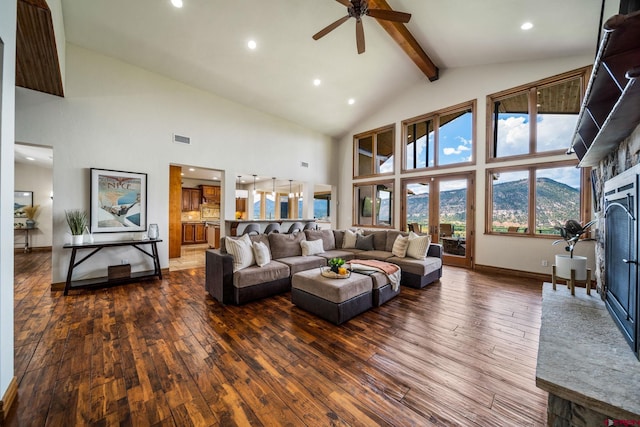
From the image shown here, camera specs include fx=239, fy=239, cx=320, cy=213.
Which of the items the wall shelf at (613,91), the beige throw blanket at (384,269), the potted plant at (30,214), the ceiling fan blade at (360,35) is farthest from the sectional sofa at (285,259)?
the potted plant at (30,214)

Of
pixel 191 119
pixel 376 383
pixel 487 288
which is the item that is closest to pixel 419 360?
pixel 376 383

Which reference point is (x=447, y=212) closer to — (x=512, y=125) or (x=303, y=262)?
(x=512, y=125)

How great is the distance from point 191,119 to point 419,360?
19.6 feet

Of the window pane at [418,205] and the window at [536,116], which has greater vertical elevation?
the window at [536,116]

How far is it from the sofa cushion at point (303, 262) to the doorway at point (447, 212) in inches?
142

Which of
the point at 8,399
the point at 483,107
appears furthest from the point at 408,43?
the point at 8,399

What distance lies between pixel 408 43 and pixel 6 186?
19.8 ft

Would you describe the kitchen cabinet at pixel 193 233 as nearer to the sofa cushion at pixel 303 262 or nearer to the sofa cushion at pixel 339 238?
the sofa cushion at pixel 339 238

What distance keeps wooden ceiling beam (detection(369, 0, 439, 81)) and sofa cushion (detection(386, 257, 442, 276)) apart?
4296 mm

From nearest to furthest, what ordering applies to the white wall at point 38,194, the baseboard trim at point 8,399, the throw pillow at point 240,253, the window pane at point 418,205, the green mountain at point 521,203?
the baseboard trim at point 8,399 → the throw pillow at point 240,253 → the green mountain at point 521,203 → the window pane at point 418,205 → the white wall at point 38,194

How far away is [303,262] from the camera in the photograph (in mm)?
4062

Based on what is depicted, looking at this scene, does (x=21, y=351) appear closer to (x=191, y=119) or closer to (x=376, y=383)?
(x=376, y=383)

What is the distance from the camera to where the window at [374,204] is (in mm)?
7602

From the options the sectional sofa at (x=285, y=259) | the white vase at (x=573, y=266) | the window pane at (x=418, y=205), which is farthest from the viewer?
the window pane at (x=418, y=205)
